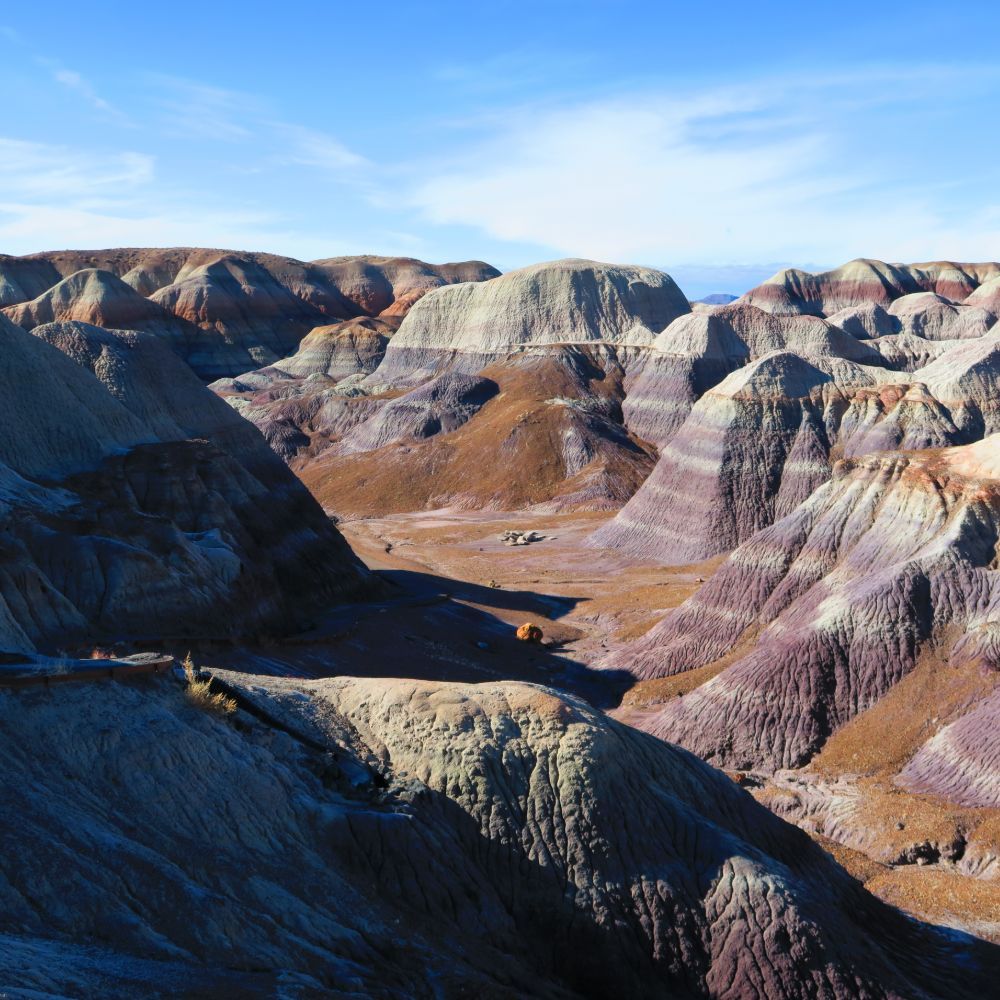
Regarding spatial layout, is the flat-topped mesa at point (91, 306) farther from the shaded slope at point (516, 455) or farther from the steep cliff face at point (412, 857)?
the steep cliff face at point (412, 857)

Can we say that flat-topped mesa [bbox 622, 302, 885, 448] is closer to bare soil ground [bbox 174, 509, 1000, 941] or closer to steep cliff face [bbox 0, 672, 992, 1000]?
bare soil ground [bbox 174, 509, 1000, 941]

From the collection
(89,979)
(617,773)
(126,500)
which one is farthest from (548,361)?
(89,979)

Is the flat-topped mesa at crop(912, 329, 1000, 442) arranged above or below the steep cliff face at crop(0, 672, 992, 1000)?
above

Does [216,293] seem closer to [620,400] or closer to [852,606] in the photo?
[620,400]

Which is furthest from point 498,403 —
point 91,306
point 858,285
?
point 858,285

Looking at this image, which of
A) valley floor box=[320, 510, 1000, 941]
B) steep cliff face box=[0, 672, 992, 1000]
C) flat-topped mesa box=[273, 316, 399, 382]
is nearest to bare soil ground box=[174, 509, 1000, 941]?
valley floor box=[320, 510, 1000, 941]

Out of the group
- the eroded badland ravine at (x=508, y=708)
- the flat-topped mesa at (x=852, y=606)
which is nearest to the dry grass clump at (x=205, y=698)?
the eroded badland ravine at (x=508, y=708)
